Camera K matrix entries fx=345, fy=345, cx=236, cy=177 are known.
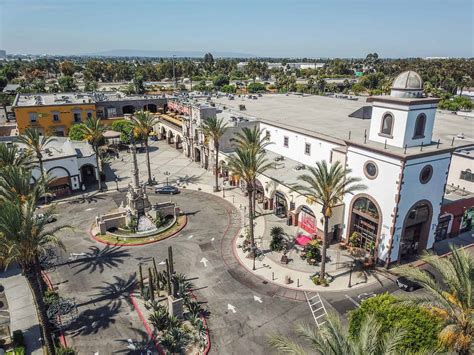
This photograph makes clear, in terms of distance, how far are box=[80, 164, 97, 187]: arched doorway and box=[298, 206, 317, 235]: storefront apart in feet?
126

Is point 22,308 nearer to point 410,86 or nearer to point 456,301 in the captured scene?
point 456,301

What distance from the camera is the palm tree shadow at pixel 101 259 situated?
37.2m

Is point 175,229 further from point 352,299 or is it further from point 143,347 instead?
point 352,299

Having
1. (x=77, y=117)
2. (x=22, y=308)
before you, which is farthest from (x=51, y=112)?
(x=22, y=308)

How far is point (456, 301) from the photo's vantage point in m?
18.0

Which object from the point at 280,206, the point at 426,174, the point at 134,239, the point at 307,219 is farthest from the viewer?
the point at 280,206

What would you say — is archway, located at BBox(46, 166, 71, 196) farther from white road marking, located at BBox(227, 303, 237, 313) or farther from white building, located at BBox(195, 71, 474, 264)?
white road marking, located at BBox(227, 303, 237, 313)

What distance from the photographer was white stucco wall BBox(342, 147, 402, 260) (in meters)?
33.8

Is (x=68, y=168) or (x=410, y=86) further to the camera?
(x=68, y=168)

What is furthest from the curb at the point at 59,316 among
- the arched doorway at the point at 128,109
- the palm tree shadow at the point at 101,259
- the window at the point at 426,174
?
the arched doorway at the point at 128,109

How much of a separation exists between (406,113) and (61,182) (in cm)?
5138

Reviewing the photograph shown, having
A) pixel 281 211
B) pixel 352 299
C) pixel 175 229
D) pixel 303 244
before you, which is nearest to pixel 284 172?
pixel 281 211

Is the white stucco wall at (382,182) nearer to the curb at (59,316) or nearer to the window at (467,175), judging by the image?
the window at (467,175)

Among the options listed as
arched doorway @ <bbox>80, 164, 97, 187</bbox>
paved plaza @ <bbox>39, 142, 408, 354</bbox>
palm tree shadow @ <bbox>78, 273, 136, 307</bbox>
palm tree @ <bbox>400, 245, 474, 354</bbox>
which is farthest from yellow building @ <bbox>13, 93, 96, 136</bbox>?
palm tree @ <bbox>400, 245, 474, 354</bbox>
